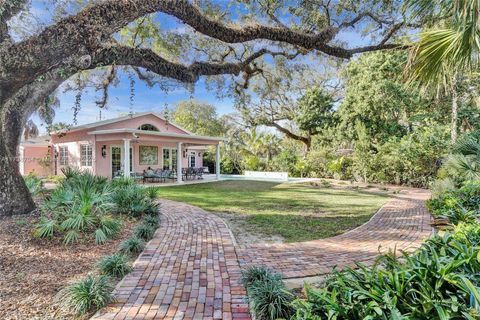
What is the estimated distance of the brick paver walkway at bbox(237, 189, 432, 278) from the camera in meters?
4.80

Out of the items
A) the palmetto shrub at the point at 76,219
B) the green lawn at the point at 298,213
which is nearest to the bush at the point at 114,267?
the palmetto shrub at the point at 76,219

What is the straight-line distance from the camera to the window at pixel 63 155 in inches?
882

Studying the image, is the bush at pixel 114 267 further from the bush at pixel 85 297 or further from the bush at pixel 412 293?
the bush at pixel 412 293

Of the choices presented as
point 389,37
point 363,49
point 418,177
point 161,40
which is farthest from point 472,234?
point 418,177

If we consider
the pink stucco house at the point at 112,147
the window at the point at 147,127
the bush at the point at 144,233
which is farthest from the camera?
the window at the point at 147,127

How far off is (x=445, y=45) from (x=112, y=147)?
67.2ft

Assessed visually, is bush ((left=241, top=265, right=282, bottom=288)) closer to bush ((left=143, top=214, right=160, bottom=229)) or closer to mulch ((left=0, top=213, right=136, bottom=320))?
mulch ((left=0, top=213, right=136, bottom=320))

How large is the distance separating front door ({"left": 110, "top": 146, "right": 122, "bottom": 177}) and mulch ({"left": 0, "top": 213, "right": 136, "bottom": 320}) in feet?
49.0

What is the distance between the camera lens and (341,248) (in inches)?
229

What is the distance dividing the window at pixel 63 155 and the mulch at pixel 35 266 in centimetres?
1759

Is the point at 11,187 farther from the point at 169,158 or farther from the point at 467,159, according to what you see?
the point at 169,158

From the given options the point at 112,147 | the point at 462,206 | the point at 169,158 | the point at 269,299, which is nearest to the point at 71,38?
the point at 269,299

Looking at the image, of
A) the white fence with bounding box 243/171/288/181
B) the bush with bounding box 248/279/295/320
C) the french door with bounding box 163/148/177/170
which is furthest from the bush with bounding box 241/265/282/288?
the french door with bounding box 163/148/177/170

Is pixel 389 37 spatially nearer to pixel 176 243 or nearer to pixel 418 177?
pixel 176 243
